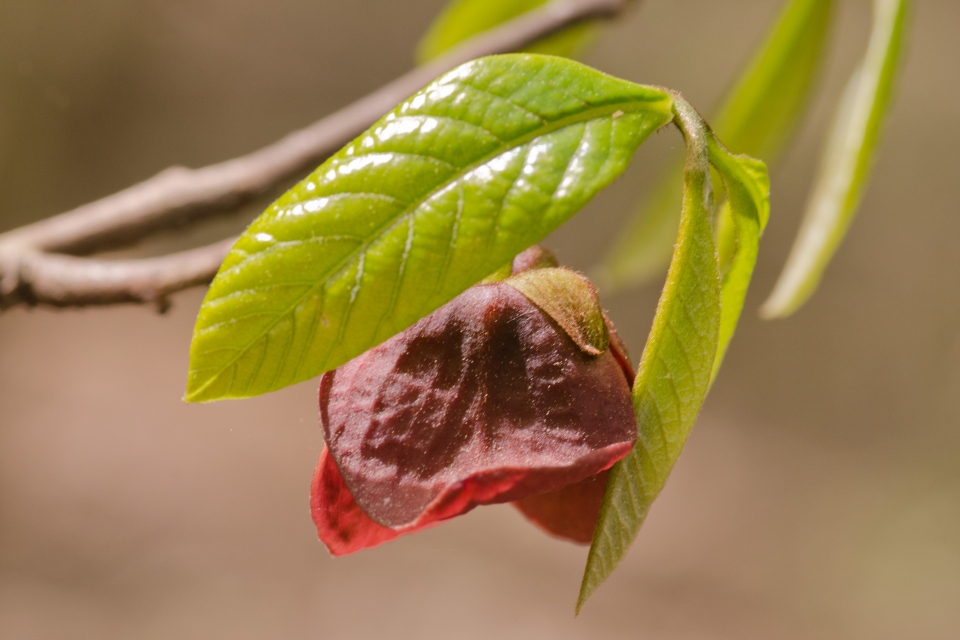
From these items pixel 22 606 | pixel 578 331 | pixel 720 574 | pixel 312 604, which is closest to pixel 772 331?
pixel 720 574

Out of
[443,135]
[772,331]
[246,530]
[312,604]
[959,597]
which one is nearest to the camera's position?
[443,135]

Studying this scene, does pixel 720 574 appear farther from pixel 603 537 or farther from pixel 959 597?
pixel 603 537

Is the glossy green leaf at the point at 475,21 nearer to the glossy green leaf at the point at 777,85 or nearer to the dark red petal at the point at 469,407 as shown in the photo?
the glossy green leaf at the point at 777,85

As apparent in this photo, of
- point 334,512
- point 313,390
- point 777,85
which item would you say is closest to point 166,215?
point 334,512

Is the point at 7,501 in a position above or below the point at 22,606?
above

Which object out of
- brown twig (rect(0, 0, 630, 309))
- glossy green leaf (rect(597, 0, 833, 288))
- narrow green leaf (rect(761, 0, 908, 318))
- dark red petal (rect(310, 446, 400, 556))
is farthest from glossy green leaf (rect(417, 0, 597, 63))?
dark red petal (rect(310, 446, 400, 556))

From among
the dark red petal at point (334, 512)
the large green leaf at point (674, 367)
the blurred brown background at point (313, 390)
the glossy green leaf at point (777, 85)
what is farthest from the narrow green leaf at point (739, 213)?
the blurred brown background at point (313, 390)
